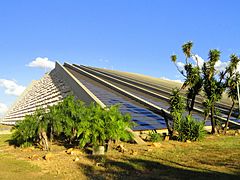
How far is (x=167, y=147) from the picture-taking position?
1994cm

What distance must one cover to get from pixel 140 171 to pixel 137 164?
127cm

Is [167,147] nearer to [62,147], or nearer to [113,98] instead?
[62,147]

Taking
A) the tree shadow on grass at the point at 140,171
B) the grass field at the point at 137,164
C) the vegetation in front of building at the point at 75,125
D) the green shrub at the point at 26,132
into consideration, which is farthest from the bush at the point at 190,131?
the green shrub at the point at 26,132

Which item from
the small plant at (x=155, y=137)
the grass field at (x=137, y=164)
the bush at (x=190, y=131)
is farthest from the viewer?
the bush at (x=190, y=131)

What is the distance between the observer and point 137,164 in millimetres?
14992

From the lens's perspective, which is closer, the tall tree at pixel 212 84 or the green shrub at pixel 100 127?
the green shrub at pixel 100 127

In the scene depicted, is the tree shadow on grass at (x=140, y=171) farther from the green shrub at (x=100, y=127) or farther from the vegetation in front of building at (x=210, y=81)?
the vegetation in front of building at (x=210, y=81)

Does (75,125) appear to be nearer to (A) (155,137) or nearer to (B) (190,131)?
(A) (155,137)

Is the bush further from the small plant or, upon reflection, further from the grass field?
the grass field

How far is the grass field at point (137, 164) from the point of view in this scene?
43.1ft

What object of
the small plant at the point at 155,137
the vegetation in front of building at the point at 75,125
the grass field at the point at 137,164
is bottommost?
the grass field at the point at 137,164

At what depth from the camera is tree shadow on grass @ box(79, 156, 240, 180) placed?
12613 millimetres

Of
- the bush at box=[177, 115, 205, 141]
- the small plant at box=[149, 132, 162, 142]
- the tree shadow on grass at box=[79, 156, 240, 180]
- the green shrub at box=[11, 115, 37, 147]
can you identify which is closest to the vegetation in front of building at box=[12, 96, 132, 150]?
the green shrub at box=[11, 115, 37, 147]

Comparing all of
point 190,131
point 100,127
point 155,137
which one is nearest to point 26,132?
point 100,127
